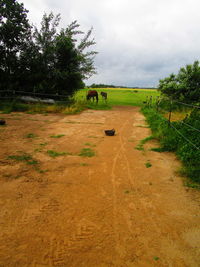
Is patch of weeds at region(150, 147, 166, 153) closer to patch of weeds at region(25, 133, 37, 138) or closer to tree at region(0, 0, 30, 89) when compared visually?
patch of weeds at region(25, 133, 37, 138)

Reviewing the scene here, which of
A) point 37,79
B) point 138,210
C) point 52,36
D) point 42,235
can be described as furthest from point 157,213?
point 52,36

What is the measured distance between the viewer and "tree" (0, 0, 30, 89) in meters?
13.2

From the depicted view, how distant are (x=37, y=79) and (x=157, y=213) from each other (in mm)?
14960

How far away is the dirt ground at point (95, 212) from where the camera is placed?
2.02 m

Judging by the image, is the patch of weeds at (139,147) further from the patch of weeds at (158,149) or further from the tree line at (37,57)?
the tree line at (37,57)

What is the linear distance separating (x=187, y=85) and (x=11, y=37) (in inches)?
573

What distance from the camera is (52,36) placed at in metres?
15.3

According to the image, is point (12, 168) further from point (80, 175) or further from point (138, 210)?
point (138, 210)

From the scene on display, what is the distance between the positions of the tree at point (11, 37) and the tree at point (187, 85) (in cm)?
1268

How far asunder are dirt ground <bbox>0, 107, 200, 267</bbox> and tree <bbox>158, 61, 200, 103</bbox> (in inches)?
402

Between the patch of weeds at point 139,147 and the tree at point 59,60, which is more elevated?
the tree at point 59,60

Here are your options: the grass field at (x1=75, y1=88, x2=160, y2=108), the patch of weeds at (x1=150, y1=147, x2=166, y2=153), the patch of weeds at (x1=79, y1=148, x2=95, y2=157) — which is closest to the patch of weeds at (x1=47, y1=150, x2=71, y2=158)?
the patch of weeds at (x1=79, y1=148, x2=95, y2=157)

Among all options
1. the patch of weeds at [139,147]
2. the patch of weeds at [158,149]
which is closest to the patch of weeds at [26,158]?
the patch of weeds at [139,147]

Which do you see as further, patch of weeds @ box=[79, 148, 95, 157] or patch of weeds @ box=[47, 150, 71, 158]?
patch of weeds @ box=[79, 148, 95, 157]
